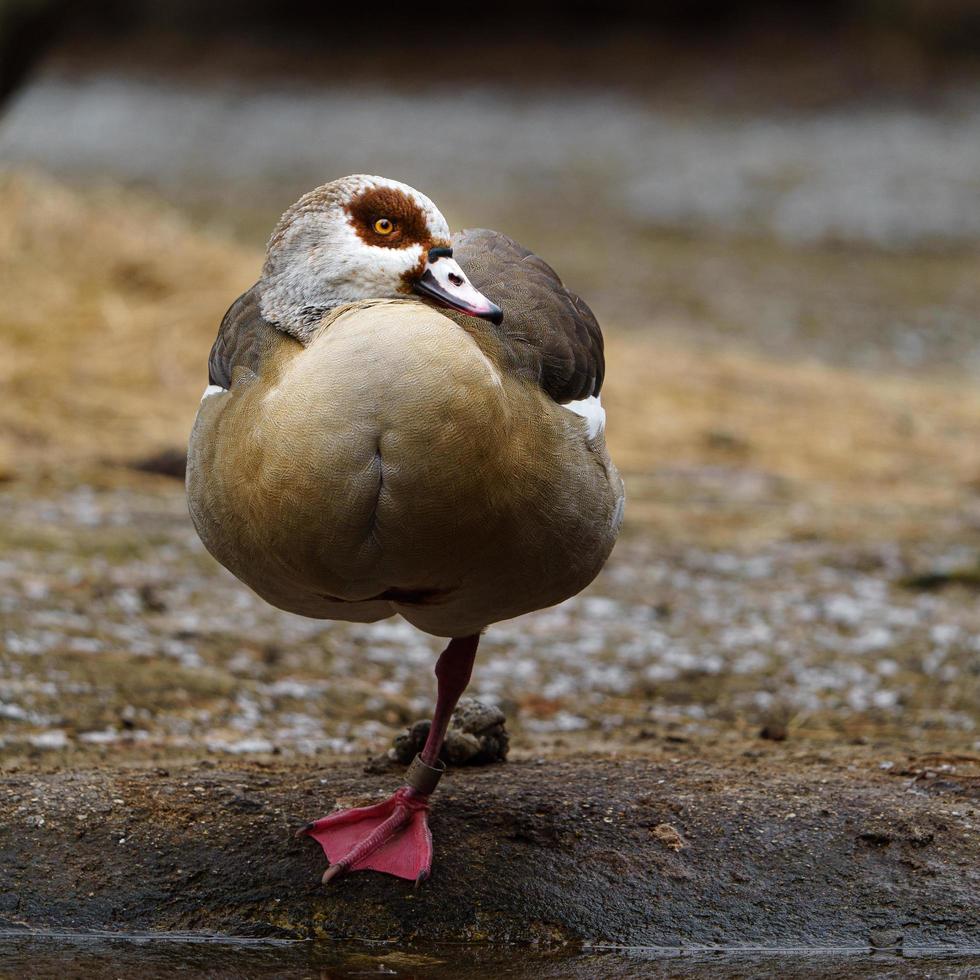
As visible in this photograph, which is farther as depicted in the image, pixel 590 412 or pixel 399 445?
pixel 590 412

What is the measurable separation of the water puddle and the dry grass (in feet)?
12.5

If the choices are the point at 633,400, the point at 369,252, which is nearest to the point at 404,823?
the point at 369,252

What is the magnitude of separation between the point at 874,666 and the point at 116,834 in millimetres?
2993

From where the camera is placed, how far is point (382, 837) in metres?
3.49

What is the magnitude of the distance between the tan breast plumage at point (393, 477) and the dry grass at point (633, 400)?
3829mm

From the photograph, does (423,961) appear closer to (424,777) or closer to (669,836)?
(424,777)

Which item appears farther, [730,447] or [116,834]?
[730,447]

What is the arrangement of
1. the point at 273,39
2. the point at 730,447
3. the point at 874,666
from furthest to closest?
the point at 273,39 < the point at 730,447 < the point at 874,666

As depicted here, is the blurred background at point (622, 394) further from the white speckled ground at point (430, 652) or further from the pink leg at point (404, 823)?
the pink leg at point (404, 823)

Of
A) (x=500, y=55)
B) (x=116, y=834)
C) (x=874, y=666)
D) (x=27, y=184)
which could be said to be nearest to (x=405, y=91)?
(x=500, y=55)

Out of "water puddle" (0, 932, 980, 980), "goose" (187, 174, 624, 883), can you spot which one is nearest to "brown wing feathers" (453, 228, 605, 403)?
"goose" (187, 174, 624, 883)

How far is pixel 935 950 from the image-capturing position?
10.9 ft

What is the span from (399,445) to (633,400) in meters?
6.34

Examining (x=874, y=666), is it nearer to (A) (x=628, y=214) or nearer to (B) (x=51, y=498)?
(B) (x=51, y=498)
